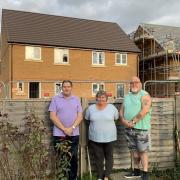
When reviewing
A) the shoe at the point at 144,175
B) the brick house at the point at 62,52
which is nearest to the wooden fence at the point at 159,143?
the shoe at the point at 144,175

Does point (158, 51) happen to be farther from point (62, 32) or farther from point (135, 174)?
point (135, 174)

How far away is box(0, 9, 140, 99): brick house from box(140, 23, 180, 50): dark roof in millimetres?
4684

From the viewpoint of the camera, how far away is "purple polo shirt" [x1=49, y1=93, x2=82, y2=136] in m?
6.59

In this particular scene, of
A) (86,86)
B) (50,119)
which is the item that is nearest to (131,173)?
(50,119)

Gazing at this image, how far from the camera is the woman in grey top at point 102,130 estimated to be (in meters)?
6.73

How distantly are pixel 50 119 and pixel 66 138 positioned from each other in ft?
1.87

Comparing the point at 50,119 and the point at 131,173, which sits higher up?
the point at 50,119

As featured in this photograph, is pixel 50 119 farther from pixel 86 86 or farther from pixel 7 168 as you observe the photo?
pixel 86 86

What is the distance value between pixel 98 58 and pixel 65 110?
29491mm

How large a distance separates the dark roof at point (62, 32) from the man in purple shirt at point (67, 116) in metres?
26.1

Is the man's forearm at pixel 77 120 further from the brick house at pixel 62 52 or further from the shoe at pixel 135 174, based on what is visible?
the brick house at pixel 62 52

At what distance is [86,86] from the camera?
32969mm

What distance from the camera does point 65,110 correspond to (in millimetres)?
6586

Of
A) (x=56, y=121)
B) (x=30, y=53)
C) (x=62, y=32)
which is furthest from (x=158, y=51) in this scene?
(x=56, y=121)
